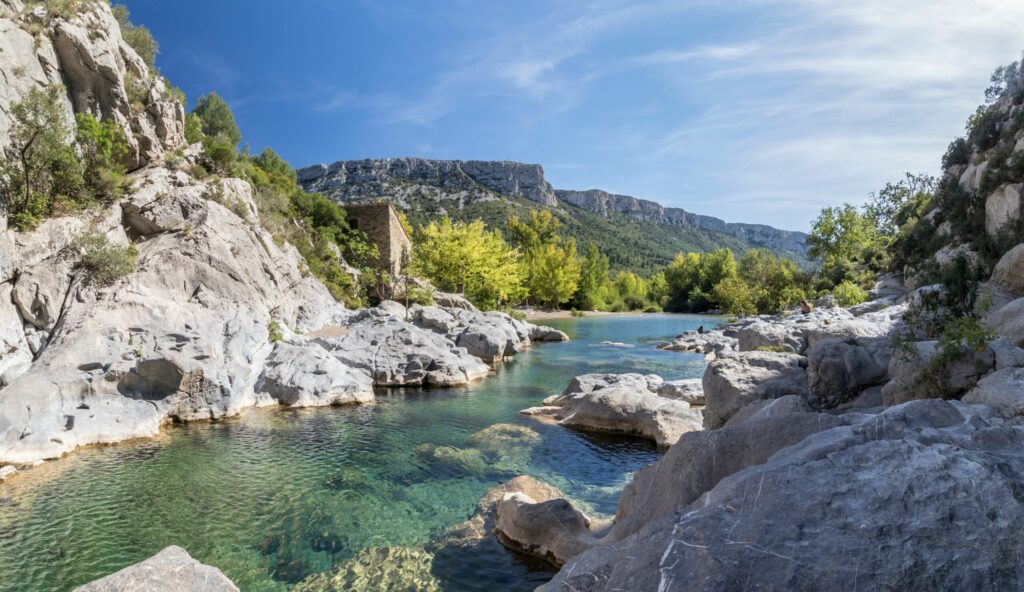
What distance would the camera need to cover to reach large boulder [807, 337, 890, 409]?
888cm

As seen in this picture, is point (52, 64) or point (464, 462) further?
point (52, 64)

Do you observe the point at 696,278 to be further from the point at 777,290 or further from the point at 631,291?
the point at 777,290

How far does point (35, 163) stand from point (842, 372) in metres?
25.2

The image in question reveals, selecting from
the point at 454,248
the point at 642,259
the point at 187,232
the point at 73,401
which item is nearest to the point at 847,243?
the point at 454,248

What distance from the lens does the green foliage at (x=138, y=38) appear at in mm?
27906

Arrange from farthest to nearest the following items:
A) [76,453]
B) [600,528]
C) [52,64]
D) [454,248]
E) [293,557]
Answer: [454,248] → [52,64] → [76,453] → [600,528] → [293,557]

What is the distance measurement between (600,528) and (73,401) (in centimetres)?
1383

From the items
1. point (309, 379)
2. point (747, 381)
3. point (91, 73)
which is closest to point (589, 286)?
point (309, 379)

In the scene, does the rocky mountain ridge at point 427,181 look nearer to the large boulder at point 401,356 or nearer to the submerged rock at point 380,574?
the large boulder at point 401,356

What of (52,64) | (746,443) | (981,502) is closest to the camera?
(981,502)

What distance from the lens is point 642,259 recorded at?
126 m

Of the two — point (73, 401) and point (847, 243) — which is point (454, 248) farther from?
point (847, 243)

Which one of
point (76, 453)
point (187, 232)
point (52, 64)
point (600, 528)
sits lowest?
point (600, 528)

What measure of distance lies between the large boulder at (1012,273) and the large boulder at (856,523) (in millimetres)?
13552
